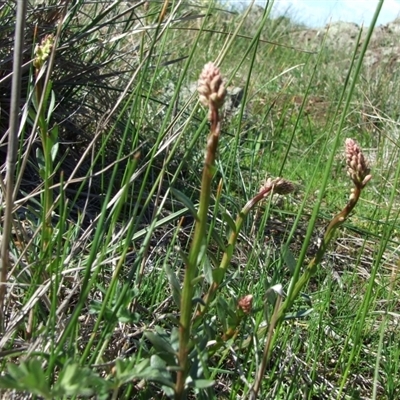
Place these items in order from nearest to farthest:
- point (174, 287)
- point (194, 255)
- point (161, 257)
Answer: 1. point (194, 255)
2. point (174, 287)
3. point (161, 257)

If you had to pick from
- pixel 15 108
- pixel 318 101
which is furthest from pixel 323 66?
pixel 15 108

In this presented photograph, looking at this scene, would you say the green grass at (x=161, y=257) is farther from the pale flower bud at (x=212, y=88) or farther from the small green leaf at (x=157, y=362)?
the pale flower bud at (x=212, y=88)

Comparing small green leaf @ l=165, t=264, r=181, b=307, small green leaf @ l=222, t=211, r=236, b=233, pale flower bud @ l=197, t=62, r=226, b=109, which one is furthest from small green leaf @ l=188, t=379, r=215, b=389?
pale flower bud @ l=197, t=62, r=226, b=109

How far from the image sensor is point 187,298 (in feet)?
2.43

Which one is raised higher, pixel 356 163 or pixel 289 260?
pixel 356 163

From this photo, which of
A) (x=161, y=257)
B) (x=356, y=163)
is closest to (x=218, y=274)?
(x=356, y=163)

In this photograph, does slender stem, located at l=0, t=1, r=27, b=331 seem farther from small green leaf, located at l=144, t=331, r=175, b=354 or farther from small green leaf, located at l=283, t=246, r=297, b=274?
small green leaf, located at l=283, t=246, r=297, b=274

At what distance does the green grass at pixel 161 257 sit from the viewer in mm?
781

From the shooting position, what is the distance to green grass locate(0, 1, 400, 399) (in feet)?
2.56

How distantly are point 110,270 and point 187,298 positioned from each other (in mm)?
514

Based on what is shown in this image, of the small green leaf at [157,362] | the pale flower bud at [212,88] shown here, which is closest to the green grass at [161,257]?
the small green leaf at [157,362]

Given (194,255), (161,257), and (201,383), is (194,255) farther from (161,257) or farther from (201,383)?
(161,257)

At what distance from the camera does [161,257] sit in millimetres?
1384

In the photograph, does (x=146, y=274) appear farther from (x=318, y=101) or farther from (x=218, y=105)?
(x=318, y=101)
